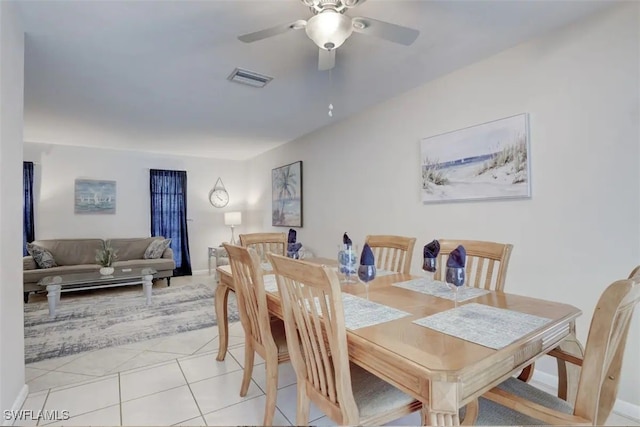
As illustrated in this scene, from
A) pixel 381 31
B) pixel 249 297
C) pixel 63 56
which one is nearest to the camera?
pixel 381 31

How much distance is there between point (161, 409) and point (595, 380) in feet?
6.32

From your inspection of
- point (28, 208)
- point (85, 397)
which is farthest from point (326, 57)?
point (28, 208)

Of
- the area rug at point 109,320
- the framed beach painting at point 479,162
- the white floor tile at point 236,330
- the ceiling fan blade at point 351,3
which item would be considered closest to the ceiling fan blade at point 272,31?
the ceiling fan blade at point 351,3

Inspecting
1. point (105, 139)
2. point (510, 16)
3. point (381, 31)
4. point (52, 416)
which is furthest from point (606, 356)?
point (105, 139)

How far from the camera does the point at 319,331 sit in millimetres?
1106

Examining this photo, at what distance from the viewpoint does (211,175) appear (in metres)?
6.08

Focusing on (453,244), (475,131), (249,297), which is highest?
(475,131)

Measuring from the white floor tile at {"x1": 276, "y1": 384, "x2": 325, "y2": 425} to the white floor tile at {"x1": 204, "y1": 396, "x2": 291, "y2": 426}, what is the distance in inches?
1.5

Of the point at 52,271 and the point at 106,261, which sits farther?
the point at 106,261

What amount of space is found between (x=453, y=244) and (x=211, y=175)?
16.9 ft

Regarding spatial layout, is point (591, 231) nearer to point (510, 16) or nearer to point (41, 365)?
point (510, 16)

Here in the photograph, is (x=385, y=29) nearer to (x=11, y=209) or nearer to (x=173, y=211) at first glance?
(x=11, y=209)

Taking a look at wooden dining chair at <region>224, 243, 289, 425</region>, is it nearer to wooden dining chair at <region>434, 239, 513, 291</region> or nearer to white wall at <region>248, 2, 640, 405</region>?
wooden dining chair at <region>434, 239, 513, 291</region>

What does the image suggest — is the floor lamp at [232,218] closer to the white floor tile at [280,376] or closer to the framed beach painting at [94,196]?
the framed beach painting at [94,196]
